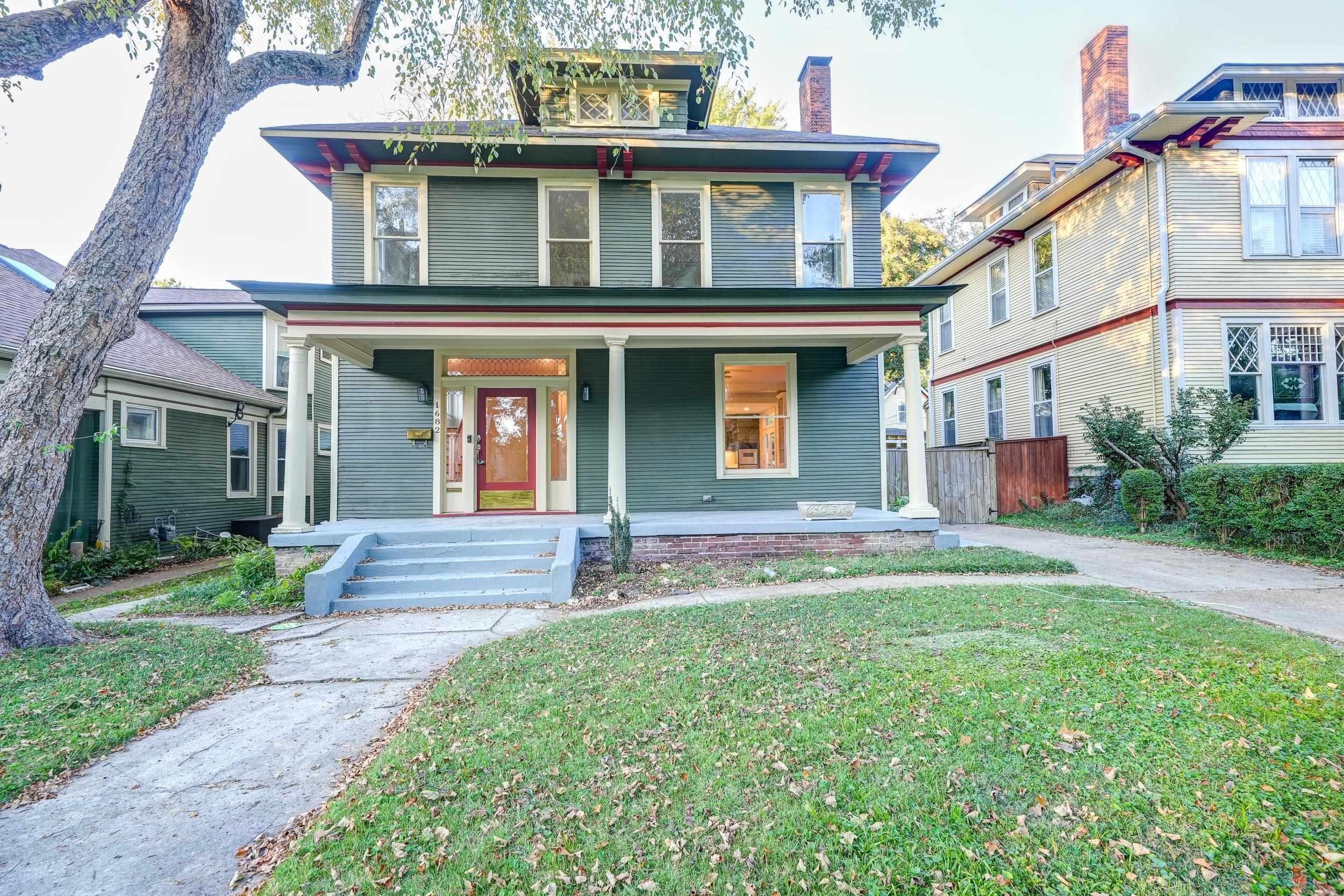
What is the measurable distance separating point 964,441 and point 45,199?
20.5 m

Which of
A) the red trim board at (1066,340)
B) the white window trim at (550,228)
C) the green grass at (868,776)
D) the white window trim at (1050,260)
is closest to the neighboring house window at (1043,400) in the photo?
the red trim board at (1066,340)

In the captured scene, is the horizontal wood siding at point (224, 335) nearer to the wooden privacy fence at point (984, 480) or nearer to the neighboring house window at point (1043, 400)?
the wooden privacy fence at point (984, 480)

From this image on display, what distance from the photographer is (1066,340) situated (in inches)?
531

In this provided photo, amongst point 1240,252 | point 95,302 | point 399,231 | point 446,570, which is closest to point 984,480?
point 1240,252

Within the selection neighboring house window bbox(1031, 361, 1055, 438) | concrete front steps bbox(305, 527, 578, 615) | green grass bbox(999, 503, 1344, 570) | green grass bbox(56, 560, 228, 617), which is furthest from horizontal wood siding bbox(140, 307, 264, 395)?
neighboring house window bbox(1031, 361, 1055, 438)

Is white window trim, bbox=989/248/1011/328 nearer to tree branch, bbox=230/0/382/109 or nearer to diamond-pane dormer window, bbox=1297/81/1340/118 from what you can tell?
diamond-pane dormer window, bbox=1297/81/1340/118

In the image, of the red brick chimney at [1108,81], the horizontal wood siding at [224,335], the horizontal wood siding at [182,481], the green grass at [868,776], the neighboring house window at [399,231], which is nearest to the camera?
the green grass at [868,776]

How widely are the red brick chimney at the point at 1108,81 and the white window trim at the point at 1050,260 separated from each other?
6.68ft

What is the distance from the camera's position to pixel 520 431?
971 cm

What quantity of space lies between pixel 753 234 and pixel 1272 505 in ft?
25.8

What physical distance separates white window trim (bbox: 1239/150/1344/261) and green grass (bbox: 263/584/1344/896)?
34.1 ft

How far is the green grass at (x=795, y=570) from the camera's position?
6.89 meters

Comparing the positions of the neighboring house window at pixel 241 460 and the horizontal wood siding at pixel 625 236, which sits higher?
the horizontal wood siding at pixel 625 236

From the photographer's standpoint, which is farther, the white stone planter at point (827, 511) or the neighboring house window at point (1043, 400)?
the neighboring house window at point (1043, 400)
